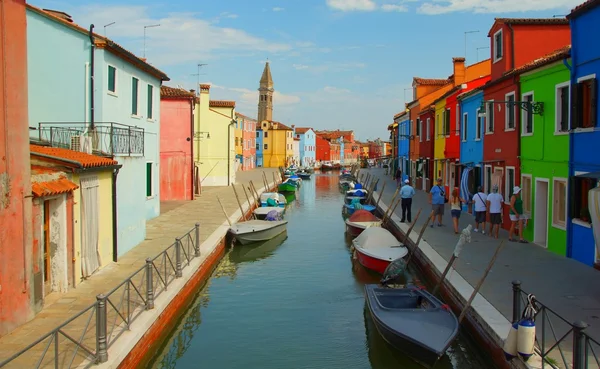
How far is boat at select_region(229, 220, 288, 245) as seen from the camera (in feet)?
68.9

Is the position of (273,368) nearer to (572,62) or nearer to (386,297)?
(386,297)

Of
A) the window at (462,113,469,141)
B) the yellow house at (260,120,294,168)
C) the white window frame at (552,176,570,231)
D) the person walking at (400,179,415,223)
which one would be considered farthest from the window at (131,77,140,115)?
the yellow house at (260,120,294,168)

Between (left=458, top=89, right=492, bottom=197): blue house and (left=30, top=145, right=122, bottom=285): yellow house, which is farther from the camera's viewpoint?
(left=458, top=89, right=492, bottom=197): blue house

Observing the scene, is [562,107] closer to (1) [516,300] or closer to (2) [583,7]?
(2) [583,7]

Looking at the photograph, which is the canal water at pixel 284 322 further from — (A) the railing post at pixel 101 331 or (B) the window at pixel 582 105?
(B) the window at pixel 582 105

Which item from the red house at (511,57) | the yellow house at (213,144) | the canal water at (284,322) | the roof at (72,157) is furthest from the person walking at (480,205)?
the yellow house at (213,144)

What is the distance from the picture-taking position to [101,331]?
25.6 ft

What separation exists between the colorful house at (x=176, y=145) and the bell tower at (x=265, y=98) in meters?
83.8

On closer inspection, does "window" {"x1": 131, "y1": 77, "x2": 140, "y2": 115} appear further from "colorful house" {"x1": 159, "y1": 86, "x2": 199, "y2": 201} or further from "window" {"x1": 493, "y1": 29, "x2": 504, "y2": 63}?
"window" {"x1": 493, "y1": 29, "x2": 504, "y2": 63}

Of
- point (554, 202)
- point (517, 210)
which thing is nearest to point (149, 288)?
point (554, 202)

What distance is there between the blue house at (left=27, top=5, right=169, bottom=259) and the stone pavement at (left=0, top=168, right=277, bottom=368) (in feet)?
2.39

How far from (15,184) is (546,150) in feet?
43.5

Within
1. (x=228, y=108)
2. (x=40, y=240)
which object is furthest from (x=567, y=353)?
(x=228, y=108)

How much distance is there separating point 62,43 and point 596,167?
563 inches
